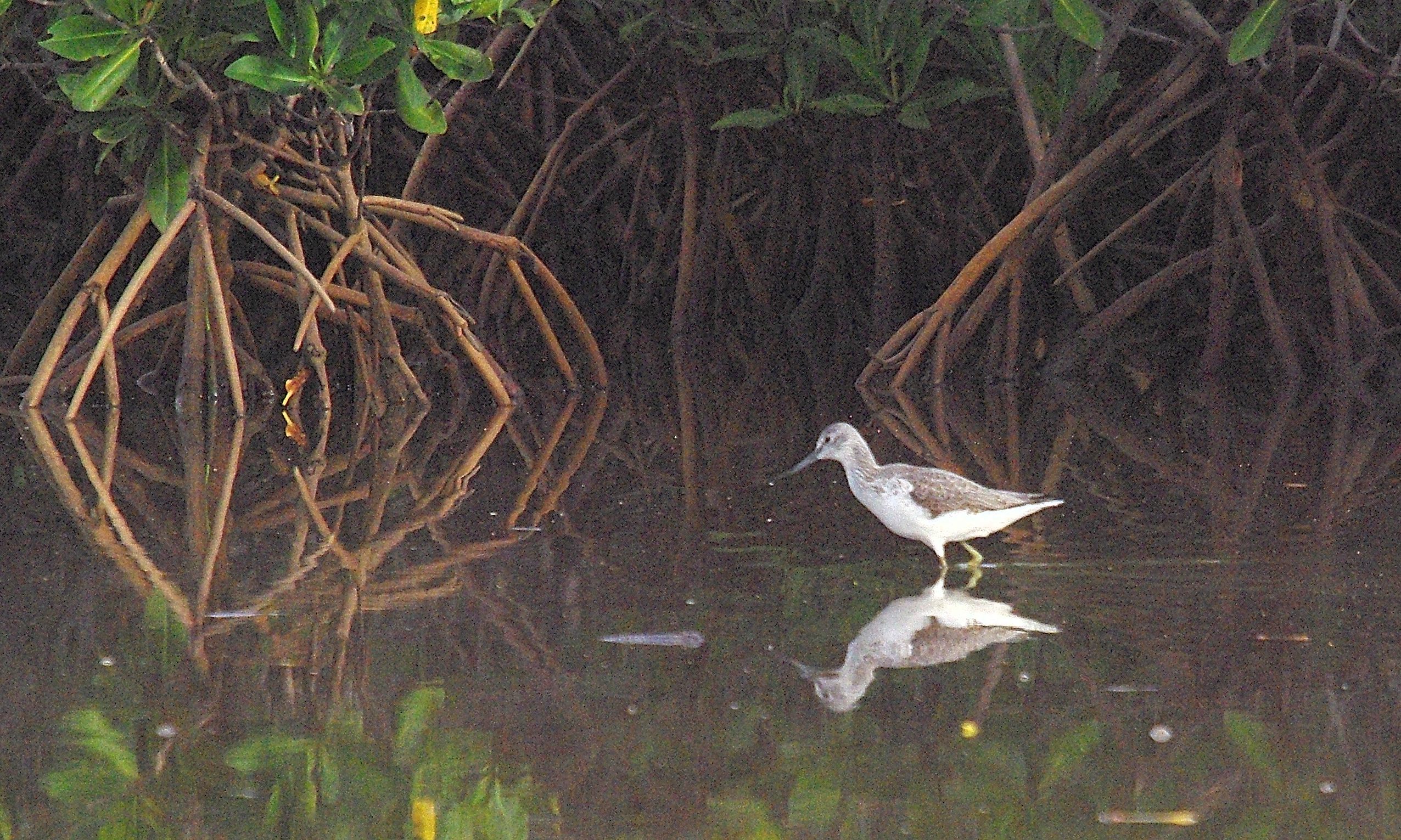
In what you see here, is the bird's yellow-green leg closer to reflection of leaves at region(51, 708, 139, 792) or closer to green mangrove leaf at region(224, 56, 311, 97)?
reflection of leaves at region(51, 708, 139, 792)

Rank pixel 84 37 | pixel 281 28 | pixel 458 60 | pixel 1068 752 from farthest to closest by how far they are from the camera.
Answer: pixel 458 60, pixel 281 28, pixel 84 37, pixel 1068 752

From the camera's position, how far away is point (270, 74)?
6.86 metres

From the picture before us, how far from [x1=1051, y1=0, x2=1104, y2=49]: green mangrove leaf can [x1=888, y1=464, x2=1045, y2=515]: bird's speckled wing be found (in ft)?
9.75

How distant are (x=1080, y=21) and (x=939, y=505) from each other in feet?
10.6

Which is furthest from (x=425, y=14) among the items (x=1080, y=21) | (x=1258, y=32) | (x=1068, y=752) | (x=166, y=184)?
(x=1068, y=752)

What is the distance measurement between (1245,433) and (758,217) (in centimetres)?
588

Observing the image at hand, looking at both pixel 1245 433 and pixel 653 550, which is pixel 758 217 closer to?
pixel 1245 433

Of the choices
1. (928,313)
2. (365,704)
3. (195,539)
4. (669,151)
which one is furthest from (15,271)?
(365,704)

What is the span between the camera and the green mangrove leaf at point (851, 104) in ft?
30.7

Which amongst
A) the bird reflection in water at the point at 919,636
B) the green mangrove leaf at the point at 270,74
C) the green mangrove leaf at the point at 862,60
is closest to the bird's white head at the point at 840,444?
the bird reflection in water at the point at 919,636

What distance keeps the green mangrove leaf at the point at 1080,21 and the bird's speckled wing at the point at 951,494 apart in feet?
9.75

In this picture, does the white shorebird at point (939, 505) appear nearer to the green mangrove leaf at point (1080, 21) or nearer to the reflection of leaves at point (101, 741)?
the reflection of leaves at point (101, 741)

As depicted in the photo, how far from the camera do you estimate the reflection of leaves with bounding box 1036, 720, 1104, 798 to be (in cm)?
307

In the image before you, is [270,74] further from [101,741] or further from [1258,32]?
[101,741]
